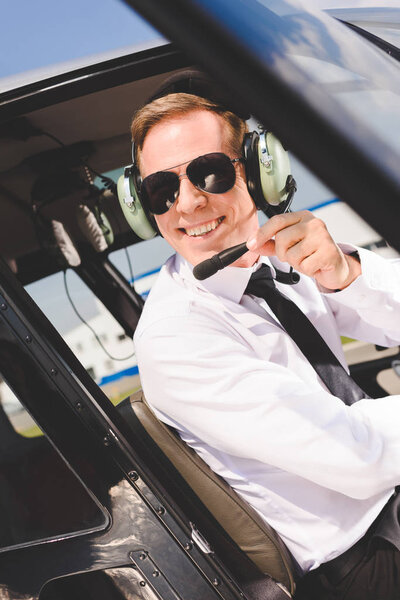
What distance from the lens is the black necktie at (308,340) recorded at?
1.38m

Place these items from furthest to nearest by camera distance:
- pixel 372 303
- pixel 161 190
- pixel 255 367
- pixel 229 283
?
1. pixel 372 303
2. pixel 229 283
3. pixel 161 190
4. pixel 255 367

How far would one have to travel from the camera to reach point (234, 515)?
51.8 inches

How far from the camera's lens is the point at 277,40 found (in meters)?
0.57

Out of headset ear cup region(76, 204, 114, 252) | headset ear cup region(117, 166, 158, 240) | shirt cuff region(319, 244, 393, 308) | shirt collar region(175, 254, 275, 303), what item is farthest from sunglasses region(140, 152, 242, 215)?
headset ear cup region(76, 204, 114, 252)

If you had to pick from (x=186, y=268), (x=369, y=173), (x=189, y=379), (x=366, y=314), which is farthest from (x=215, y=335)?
(x=369, y=173)

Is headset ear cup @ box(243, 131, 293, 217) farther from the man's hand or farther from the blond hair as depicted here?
the man's hand

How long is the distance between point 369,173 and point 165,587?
104 cm

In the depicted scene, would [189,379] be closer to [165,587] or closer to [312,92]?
[165,587]

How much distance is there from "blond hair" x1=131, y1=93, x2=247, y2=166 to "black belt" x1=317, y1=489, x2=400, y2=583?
99 cm

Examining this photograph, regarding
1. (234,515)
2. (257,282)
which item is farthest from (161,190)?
(234,515)

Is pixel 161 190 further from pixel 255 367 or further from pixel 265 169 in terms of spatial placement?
pixel 255 367

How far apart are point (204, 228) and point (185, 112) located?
306 millimetres

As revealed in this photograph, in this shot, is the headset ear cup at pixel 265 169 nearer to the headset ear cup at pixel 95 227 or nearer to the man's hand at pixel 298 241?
the man's hand at pixel 298 241

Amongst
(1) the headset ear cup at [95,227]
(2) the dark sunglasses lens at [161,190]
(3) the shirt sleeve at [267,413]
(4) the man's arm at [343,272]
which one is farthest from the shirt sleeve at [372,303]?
(1) the headset ear cup at [95,227]
